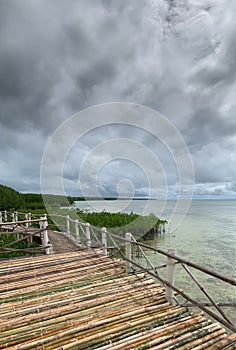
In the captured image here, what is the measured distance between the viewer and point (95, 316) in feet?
12.1

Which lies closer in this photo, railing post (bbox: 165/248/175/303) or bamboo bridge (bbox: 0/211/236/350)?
bamboo bridge (bbox: 0/211/236/350)

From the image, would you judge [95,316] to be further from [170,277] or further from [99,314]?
[170,277]

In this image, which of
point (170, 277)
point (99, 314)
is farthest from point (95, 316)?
point (170, 277)

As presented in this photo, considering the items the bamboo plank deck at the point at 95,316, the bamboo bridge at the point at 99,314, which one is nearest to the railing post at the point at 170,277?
the bamboo bridge at the point at 99,314

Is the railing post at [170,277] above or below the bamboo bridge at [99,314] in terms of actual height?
above

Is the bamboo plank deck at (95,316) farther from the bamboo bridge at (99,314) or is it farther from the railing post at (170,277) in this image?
the railing post at (170,277)

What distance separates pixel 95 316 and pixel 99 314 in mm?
85

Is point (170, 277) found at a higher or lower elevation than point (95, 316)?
higher

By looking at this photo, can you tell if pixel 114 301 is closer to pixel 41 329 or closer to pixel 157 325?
pixel 157 325

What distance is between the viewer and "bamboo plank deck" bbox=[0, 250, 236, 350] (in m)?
3.09

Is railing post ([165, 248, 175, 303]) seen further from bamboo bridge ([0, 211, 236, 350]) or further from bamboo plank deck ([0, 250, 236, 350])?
bamboo plank deck ([0, 250, 236, 350])

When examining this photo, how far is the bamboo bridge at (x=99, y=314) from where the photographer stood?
3102 mm

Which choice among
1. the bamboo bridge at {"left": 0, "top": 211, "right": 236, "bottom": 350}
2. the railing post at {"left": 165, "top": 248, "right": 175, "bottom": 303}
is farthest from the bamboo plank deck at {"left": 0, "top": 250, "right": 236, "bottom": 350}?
the railing post at {"left": 165, "top": 248, "right": 175, "bottom": 303}

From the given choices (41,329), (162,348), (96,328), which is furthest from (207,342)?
(41,329)
